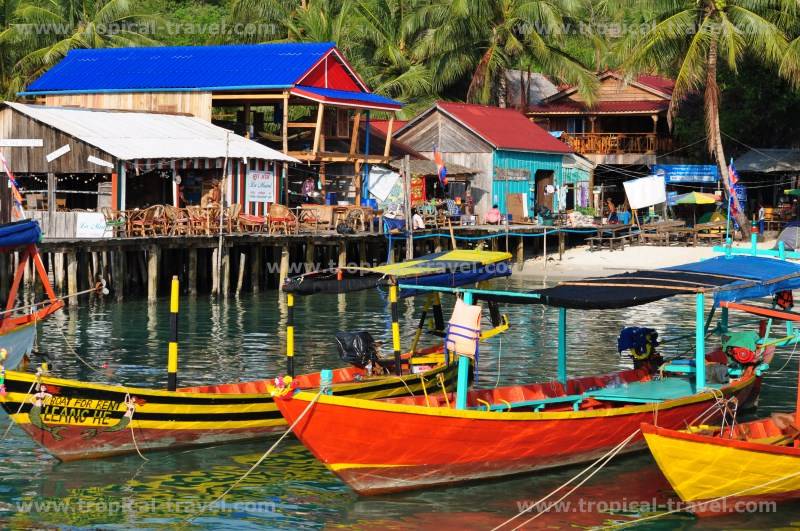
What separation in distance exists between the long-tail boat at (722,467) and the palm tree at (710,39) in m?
31.1

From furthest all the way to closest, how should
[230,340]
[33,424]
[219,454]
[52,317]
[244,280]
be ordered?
[244,280]
[52,317]
[230,340]
[219,454]
[33,424]

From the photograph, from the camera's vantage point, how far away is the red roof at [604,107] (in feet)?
179

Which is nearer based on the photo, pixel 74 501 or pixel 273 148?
pixel 74 501

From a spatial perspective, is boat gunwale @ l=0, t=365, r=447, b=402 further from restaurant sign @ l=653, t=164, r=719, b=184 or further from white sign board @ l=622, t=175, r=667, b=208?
restaurant sign @ l=653, t=164, r=719, b=184

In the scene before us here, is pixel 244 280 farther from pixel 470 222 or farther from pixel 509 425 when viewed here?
pixel 509 425

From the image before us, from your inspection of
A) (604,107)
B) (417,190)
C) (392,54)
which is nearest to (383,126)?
(392,54)

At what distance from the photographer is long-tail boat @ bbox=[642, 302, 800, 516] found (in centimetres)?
1405

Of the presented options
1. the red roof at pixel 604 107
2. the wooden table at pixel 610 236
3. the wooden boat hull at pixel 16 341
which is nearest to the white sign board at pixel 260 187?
the wooden table at pixel 610 236

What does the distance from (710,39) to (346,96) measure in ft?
45.0

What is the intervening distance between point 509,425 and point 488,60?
40731 mm

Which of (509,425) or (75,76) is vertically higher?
(75,76)

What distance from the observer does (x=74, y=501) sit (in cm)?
1530

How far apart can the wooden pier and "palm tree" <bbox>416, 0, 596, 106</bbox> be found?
10856 mm

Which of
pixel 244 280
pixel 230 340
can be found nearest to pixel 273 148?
pixel 244 280
